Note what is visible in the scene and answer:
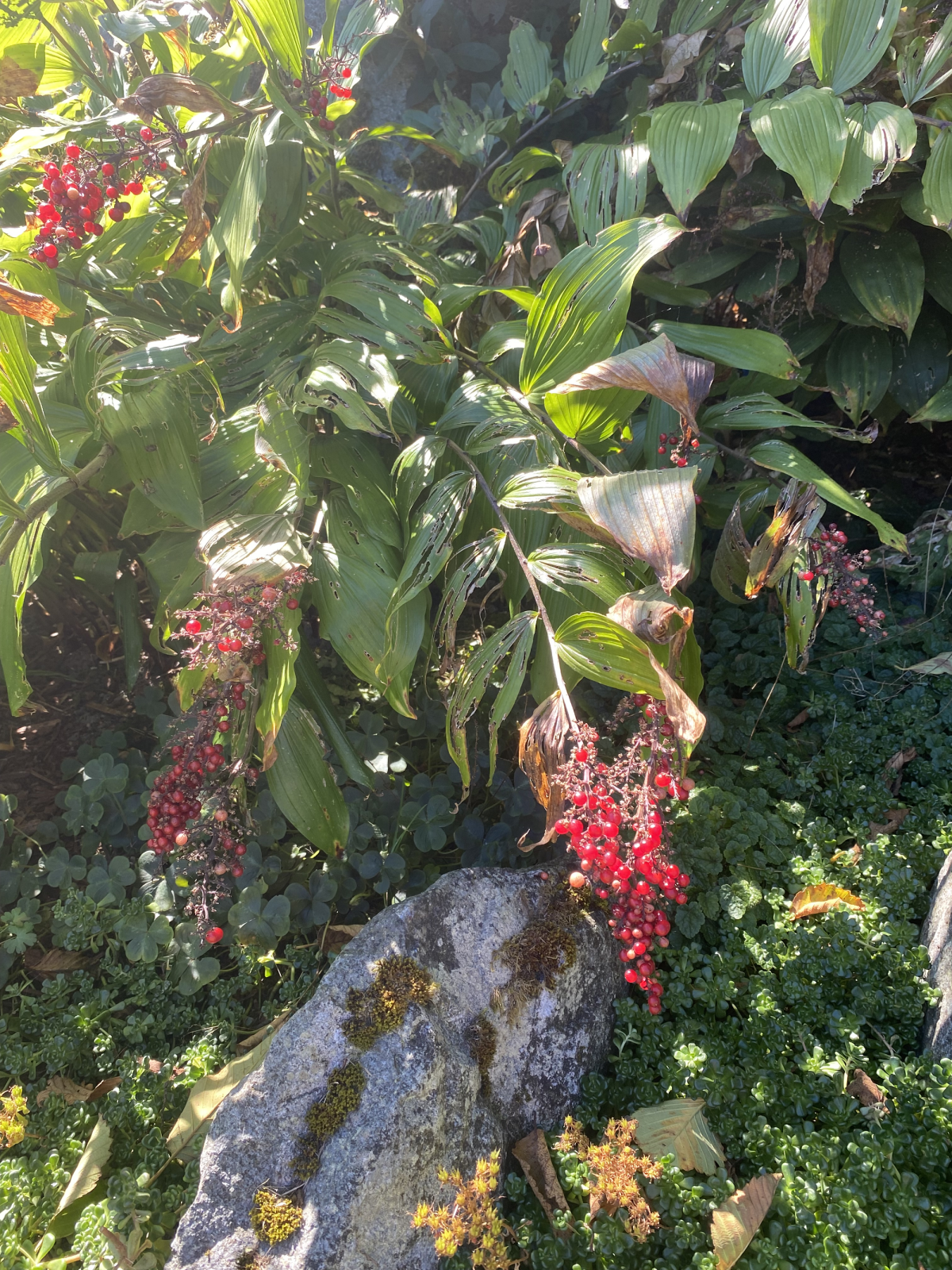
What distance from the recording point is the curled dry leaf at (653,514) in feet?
3.56

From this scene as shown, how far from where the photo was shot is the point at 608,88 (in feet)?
9.14

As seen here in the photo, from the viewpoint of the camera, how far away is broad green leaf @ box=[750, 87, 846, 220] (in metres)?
1.54

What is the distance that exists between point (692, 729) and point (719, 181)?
6.47 feet

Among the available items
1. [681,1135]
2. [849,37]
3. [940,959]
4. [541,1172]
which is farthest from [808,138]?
[541,1172]

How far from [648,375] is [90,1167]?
5.93 feet

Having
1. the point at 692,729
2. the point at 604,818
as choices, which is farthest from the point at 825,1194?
the point at 692,729

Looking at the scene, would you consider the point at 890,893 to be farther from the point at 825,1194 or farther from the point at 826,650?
the point at 826,650

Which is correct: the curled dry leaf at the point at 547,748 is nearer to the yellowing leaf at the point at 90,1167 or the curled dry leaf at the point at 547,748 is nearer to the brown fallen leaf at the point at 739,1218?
the brown fallen leaf at the point at 739,1218

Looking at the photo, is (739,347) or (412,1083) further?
(739,347)

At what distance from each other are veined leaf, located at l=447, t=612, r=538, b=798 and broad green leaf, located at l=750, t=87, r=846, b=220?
1002 millimetres

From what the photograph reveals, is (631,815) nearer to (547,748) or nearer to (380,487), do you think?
(547,748)

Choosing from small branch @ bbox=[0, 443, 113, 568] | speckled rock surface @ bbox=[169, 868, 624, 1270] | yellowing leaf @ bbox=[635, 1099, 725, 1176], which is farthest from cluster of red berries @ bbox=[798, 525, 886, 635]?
small branch @ bbox=[0, 443, 113, 568]

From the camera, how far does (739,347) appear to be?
172 centimetres

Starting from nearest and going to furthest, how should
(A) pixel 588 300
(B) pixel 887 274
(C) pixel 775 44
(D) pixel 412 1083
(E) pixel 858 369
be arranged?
1. (D) pixel 412 1083
2. (A) pixel 588 300
3. (C) pixel 775 44
4. (B) pixel 887 274
5. (E) pixel 858 369
